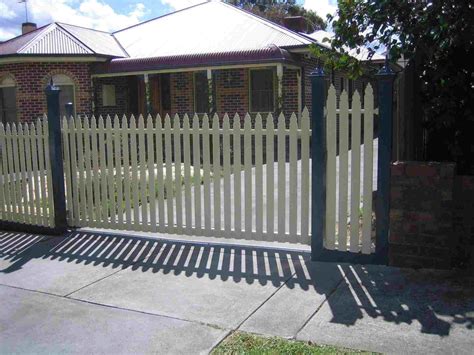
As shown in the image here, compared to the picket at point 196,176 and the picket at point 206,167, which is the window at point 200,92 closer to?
the picket at point 196,176

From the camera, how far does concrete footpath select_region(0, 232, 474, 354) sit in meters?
3.46

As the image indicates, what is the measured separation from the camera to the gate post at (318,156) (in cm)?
476

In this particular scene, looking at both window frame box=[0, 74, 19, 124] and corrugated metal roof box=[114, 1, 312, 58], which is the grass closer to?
corrugated metal roof box=[114, 1, 312, 58]

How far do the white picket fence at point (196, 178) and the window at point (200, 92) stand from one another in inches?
454

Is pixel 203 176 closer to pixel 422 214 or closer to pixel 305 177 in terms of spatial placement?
pixel 305 177

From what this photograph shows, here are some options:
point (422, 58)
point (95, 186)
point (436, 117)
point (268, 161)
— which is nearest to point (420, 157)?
point (436, 117)

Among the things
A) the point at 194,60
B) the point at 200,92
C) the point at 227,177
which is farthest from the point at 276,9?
the point at 227,177

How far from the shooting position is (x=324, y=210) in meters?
4.85

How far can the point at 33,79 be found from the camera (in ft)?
54.2

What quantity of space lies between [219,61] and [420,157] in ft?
36.8

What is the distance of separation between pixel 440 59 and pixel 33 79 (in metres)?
14.2

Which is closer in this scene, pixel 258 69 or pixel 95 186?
pixel 95 186

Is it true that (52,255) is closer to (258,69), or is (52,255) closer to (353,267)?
(353,267)

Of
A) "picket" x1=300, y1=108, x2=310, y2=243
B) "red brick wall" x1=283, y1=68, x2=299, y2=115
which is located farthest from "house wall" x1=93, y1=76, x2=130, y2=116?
"picket" x1=300, y1=108, x2=310, y2=243
